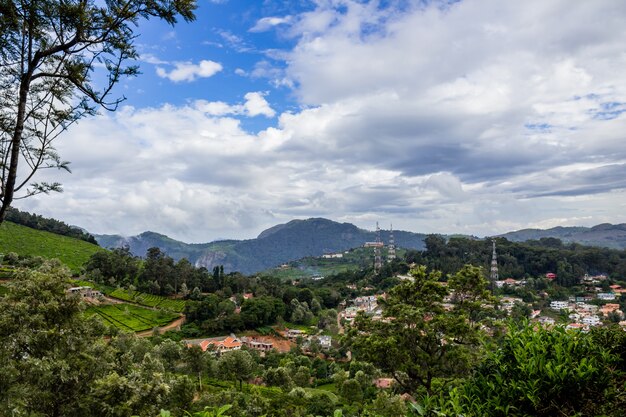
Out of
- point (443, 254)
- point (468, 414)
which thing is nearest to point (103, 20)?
point (468, 414)

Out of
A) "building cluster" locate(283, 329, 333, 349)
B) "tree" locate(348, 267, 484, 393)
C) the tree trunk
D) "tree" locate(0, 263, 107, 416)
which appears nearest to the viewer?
the tree trunk

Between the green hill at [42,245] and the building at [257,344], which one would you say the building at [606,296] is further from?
the green hill at [42,245]

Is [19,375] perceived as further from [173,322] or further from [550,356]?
[173,322]

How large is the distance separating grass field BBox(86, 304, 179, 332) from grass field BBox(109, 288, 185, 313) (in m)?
2.93

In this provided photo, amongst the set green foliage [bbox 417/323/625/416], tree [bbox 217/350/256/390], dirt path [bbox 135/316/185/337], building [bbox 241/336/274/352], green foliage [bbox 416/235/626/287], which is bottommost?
building [bbox 241/336/274/352]

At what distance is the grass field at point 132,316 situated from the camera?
146ft

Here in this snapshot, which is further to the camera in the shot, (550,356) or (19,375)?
(19,375)

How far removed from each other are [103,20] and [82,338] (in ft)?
29.5

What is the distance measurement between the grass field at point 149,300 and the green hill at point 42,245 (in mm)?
12097

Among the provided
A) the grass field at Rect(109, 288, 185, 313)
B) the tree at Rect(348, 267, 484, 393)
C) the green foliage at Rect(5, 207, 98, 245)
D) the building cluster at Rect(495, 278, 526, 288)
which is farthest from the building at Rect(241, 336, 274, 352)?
the green foliage at Rect(5, 207, 98, 245)

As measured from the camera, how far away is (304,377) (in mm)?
32812

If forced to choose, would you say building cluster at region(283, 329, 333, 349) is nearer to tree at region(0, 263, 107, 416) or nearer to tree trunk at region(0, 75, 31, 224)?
tree at region(0, 263, 107, 416)

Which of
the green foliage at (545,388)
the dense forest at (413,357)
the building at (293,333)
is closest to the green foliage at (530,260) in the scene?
the building at (293,333)

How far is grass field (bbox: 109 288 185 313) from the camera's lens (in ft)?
181
